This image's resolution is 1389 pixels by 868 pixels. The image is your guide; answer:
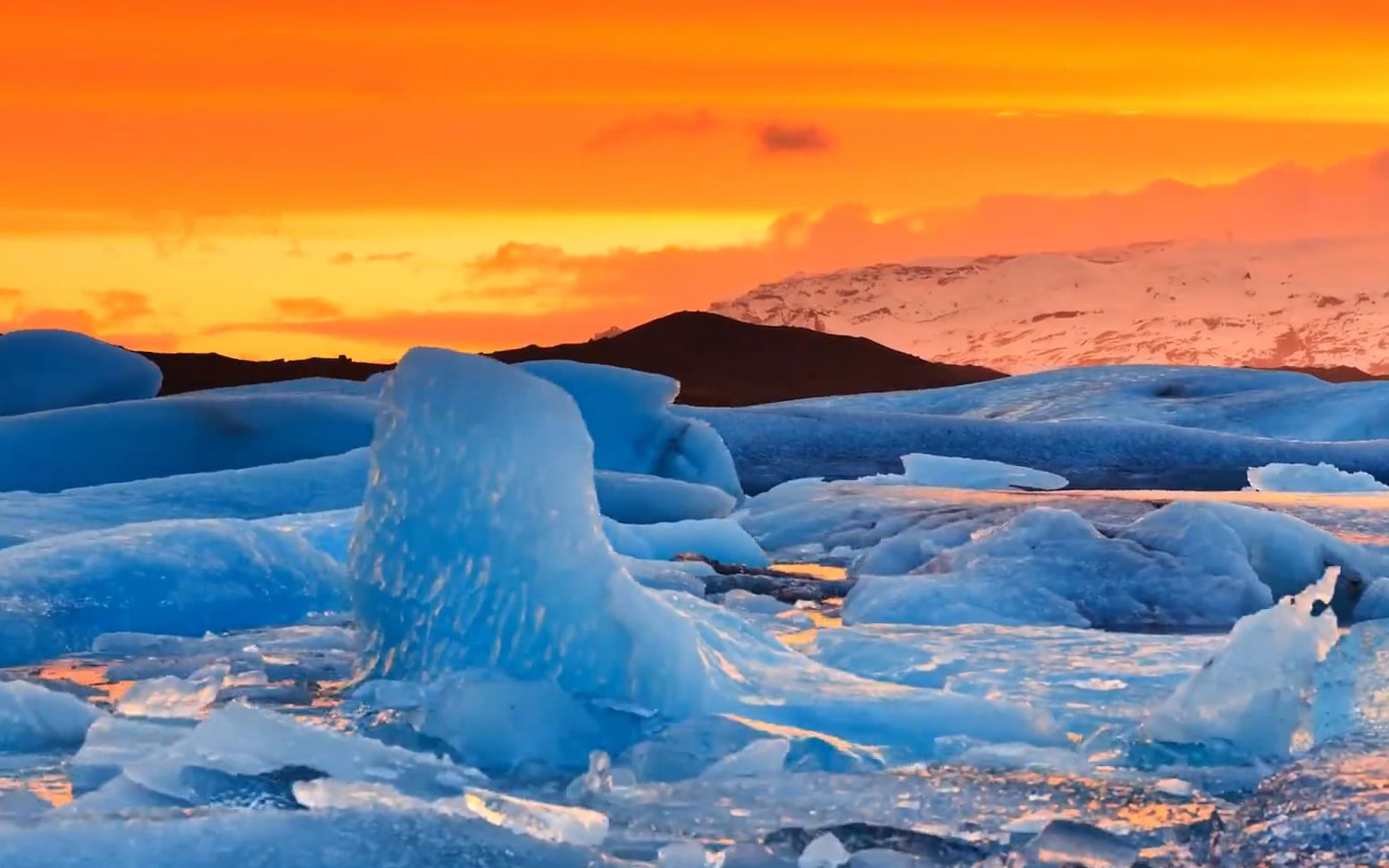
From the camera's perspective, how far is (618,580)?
3.84 metres

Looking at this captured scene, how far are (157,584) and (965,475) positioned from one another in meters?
8.04

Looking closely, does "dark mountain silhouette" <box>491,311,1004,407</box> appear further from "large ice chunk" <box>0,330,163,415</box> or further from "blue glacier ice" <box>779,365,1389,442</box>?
"large ice chunk" <box>0,330,163,415</box>

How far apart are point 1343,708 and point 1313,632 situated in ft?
0.87

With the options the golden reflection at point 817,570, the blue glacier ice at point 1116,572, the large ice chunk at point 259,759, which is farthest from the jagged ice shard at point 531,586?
the golden reflection at point 817,570

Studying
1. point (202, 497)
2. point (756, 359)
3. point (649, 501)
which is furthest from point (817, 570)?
point (756, 359)

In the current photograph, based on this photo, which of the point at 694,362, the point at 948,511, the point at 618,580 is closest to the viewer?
the point at 618,580

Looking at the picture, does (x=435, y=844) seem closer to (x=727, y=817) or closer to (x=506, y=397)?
(x=727, y=817)

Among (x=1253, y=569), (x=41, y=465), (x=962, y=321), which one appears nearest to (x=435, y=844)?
(x=1253, y=569)

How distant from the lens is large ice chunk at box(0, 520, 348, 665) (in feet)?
17.0

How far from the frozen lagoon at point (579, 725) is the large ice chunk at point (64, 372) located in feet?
29.9

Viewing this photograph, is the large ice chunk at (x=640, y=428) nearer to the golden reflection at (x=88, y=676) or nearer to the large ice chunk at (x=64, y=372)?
the large ice chunk at (x=64, y=372)

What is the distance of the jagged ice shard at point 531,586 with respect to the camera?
3803 millimetres

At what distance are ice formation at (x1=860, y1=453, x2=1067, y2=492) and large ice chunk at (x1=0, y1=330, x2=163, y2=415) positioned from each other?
6.72m

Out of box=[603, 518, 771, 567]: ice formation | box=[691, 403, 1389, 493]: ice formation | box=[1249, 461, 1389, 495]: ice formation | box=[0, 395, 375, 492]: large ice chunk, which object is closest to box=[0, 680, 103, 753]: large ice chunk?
box=[603, 518, 771, 567]: ice formation
